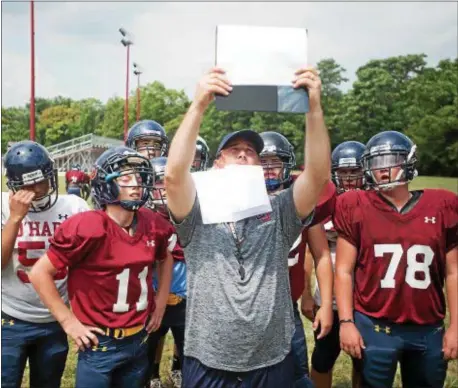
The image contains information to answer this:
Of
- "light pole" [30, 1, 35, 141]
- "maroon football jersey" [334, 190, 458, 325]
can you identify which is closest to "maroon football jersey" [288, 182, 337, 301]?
"maroon football jersey" [334, 190, 458, 325]

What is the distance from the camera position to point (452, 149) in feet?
129

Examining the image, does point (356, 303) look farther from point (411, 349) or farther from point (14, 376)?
point (14, 376)

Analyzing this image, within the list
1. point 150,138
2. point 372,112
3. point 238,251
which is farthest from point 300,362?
point 372,112

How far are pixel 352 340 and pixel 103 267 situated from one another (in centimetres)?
151

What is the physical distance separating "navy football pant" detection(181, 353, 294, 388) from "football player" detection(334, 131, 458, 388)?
809 millimetres

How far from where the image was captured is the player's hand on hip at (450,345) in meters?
2.89

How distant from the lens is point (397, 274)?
9.48 feet

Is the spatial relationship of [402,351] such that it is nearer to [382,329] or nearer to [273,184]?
[382,329]

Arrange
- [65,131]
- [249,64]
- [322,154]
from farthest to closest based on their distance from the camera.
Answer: [65,131] < [322,154] < [249,64]

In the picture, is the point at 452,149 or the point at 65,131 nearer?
the point at 452,149

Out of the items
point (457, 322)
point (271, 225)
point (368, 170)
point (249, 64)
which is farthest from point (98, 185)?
point (457, 322)

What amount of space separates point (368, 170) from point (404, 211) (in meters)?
0.34

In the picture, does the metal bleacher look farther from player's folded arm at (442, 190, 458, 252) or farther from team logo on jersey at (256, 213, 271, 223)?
team logo on jersey at (256, 213, 271, 223)

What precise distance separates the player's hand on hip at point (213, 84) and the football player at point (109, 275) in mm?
1117
